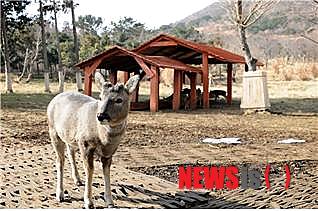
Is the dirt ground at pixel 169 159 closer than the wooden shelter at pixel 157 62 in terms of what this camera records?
Yes

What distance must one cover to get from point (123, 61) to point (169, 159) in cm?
1187

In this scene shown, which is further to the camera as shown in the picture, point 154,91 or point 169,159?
point 154,91

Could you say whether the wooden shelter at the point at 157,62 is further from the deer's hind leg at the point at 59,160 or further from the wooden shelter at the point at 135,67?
the deer's hind leg at the point at 59,160

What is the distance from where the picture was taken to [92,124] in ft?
14.6

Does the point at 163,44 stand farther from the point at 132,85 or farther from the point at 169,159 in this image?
the point at 132,85

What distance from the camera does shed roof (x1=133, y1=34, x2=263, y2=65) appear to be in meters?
18.6

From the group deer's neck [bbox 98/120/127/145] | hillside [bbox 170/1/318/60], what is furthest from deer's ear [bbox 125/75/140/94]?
hillside [bbox 170/1/318/60]

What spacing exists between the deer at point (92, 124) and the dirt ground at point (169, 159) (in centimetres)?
46

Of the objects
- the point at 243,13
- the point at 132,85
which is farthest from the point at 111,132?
the point at 243,13

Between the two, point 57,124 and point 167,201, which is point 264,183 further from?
point 57,124

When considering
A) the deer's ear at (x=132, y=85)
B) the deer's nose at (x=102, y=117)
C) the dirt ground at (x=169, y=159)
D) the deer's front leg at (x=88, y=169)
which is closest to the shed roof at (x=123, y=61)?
the dirt ground at (x=169, y=159)

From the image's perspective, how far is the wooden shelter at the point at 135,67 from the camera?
652 inches

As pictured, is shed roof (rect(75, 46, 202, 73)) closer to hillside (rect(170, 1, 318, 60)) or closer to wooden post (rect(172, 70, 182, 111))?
wooden post (rect(172, 70, 182, 111))

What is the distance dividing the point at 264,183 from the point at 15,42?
33349mm
